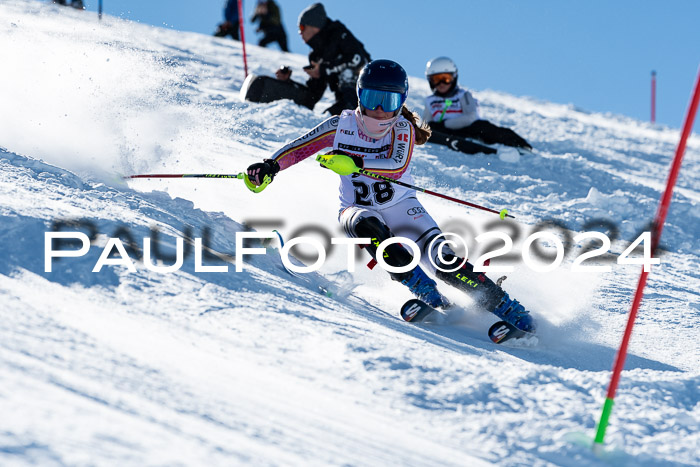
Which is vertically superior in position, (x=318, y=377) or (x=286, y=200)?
(x=286, y=200)

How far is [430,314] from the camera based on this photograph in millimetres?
4043

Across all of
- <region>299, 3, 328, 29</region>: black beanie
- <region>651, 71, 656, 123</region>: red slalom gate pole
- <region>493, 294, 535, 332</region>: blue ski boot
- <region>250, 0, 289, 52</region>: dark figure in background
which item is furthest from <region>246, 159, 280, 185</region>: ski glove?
<region>651, 71, 656, 123</region>: red slalom gate pole

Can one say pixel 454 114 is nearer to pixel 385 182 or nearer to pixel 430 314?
pixel 385 182

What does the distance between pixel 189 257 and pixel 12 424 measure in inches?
68.7

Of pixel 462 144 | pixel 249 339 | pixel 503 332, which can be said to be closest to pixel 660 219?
pixel 249 339

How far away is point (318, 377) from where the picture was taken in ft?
8.65

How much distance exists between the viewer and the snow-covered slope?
2.12 m

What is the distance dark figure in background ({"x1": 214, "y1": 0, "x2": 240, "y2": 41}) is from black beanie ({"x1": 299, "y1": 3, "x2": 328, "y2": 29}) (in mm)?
9003

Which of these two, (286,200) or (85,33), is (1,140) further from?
(85,33)

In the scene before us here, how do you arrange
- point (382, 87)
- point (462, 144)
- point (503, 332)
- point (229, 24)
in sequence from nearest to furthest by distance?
point (503, 332), point (382, 87), point (462, 144), point (229, 24)

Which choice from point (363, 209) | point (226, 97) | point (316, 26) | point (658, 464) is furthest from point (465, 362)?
point (226, 97)

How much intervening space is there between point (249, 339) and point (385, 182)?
184cm

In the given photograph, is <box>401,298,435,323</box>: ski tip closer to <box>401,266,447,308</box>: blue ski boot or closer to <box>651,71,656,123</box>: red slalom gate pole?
<box>401,266,447,308</box>: blue ski boot

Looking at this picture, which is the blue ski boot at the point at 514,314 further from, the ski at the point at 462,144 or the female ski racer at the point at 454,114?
the female ski racer at the point at 454,114
